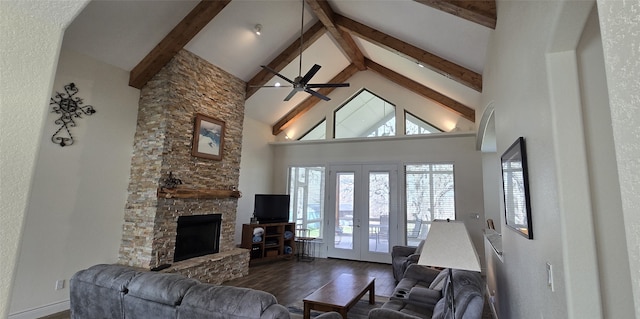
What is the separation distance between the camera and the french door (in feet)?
22.9

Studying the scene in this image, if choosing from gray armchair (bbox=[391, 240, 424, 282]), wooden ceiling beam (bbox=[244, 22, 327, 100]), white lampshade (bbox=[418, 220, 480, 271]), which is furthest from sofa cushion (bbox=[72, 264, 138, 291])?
wooden ceiling beam (bbox=[244, 22, 327, 100])

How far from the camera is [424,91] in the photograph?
6.61m

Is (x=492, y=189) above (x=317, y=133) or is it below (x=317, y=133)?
below

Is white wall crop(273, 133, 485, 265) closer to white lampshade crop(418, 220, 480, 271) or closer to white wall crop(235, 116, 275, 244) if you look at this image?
white wall crop(235, 116, 275, 244)

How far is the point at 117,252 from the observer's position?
4.53 metres

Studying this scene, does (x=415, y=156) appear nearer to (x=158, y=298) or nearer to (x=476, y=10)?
(x=476, y=10)

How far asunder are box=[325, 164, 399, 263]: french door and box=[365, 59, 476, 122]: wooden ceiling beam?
1.81m

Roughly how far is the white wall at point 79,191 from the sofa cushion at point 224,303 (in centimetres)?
292

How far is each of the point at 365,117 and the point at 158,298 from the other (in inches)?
252

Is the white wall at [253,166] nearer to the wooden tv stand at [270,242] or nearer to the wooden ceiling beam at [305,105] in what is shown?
the wooden ceiling beam at [305,105]

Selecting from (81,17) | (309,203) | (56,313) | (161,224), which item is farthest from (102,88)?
(309,203)

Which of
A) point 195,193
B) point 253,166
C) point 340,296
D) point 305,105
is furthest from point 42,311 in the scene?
point 305,105

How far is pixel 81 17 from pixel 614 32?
5126 mm

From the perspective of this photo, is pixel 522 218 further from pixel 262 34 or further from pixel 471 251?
pixel 262 34
